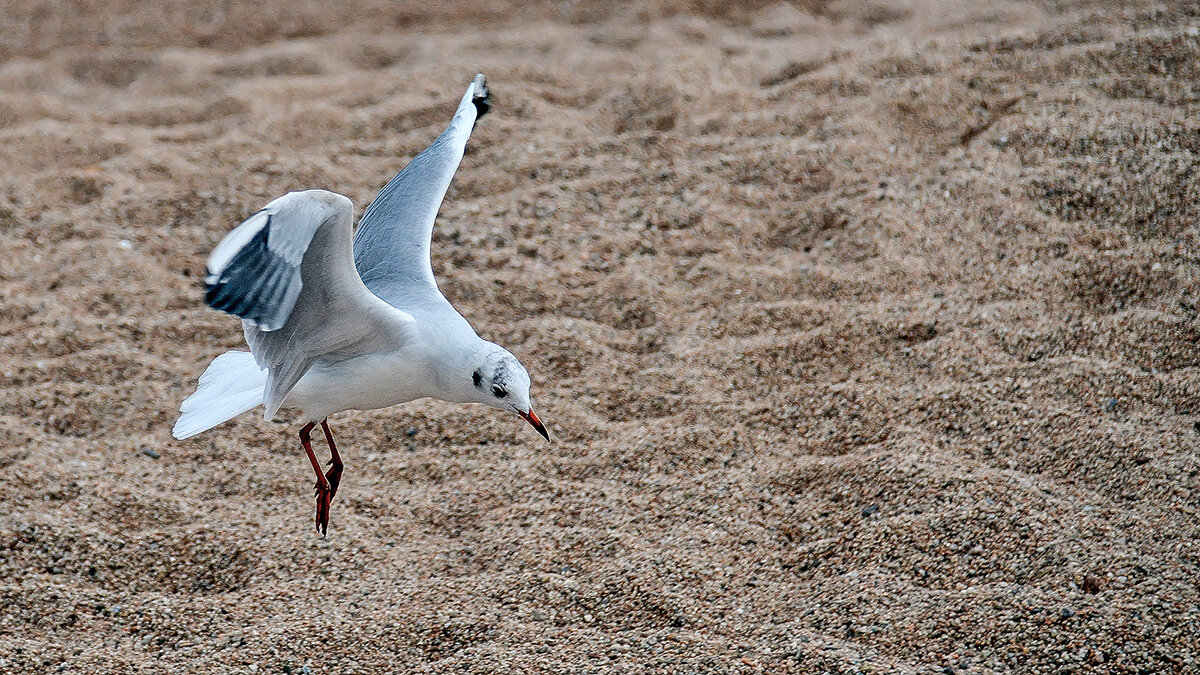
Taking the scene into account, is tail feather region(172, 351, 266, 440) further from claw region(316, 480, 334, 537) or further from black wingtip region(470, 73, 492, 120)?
black wingtip region(470, 73, 492, 120)

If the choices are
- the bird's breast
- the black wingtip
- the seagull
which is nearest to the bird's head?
the seagull

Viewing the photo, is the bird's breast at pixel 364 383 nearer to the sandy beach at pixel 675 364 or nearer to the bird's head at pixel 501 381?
Answer: the bird's head at pixel 501 381

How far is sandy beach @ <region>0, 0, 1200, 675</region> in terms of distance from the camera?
240cm

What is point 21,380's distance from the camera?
10.2ft

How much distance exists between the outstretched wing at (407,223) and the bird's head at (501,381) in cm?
33

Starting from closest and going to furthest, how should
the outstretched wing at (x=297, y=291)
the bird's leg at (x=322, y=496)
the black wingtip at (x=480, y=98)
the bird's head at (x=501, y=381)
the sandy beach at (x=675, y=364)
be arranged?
1. the outstretched wing at (x=297, y=291)
2. the bird's head at (x=501, y=381)
3. the sandy beach at (x=675, y=364)
4. the bird's leg at (x=322, y=496)
5. the black wingtip at (x=480, y=98)

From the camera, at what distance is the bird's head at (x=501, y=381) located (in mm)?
2277

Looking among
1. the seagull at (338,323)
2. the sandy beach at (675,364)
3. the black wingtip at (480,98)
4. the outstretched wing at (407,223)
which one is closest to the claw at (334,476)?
the seagull at (338,323)

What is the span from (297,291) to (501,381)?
0.43m

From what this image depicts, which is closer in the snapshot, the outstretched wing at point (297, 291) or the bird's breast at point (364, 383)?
the outstretched wing at point (297, 291)

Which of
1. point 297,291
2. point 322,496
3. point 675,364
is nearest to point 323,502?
point 322,496

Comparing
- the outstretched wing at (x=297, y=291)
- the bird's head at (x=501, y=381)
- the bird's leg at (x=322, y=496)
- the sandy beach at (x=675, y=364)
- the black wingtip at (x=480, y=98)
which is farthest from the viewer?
the black wingtip at (x=480, y=98)

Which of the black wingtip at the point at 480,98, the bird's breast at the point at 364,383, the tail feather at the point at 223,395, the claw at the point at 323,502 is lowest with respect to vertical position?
the claw at the point at 323,502

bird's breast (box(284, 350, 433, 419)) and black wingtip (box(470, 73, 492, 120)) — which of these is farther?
black wingtip (box(470, 73, 492, 120))
